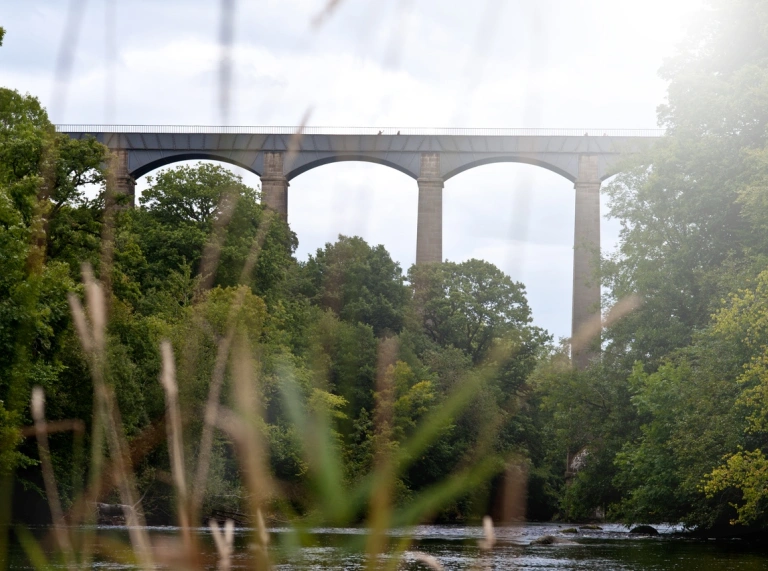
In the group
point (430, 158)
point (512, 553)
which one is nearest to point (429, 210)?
point (430, 158)

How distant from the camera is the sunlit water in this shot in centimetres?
1978

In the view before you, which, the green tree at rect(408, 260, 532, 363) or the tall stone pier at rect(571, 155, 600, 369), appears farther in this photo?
the green tree at rect(408, 260, 532, 363)

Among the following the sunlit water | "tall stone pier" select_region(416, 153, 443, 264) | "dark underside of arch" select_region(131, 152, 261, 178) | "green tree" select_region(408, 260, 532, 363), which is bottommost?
the sunlit water

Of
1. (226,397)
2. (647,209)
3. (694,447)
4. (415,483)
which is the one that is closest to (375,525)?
(694,447)

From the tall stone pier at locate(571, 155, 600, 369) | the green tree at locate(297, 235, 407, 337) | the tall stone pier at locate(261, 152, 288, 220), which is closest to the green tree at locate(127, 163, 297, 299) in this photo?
the green tree at locate(297, 235, 407, 337)

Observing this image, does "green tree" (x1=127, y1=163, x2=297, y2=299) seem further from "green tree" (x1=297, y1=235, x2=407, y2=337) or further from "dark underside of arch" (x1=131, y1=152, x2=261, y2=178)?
"dark underside of arch" (x1=131, y1=152, x2=261, y2=178)

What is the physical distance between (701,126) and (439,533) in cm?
1580

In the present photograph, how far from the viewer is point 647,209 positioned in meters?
30.0

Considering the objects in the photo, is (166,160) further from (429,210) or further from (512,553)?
(512,553)

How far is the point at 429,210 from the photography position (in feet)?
196

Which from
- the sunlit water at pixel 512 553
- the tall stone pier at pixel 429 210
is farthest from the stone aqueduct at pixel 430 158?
the sunlit water at pixel 512 553

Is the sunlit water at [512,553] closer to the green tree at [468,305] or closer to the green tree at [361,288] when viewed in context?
the green tree at [361,288]

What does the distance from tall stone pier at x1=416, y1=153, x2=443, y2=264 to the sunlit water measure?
27.9m

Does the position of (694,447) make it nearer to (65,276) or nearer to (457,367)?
(65,276)
